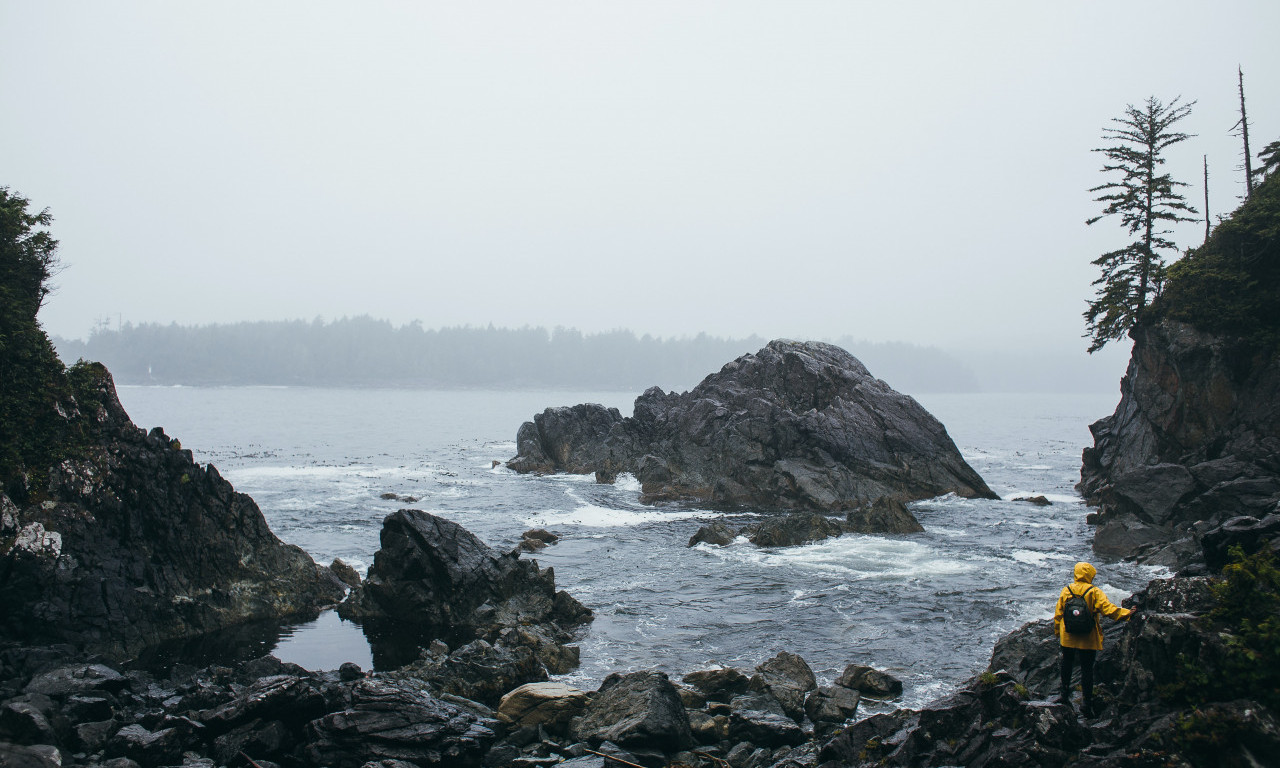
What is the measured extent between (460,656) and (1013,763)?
39.5ft

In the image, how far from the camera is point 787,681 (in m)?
16.2

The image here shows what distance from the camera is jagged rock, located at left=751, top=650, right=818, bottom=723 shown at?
15211mm

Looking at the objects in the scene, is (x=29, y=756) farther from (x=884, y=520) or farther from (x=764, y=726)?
(x=884, y=520)

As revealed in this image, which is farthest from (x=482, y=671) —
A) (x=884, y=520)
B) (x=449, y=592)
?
(x=884, y=520)

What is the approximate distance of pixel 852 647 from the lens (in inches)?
782

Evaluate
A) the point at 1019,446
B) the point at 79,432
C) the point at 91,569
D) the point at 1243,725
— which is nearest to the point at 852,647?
the point at 1243,725

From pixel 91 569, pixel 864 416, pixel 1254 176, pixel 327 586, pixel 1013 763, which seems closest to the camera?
pixel 1013 763

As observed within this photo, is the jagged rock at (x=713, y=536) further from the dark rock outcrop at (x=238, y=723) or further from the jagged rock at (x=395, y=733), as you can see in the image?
the jagged rock at (x=395, y=733)

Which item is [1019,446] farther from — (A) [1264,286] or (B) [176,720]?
(B) [176,720]

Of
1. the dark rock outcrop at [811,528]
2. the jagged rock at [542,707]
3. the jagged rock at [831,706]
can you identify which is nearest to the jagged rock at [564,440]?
the dark rock outcrop at [811,528]

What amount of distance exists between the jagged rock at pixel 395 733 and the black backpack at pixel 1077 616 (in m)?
10.2

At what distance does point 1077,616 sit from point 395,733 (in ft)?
38.3

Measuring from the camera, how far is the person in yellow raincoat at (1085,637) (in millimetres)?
11352

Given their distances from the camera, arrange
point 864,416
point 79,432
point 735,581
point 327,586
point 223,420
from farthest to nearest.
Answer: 1. point 223,420
2. point 864,416
3. point 735,581
4. point 327,586
5. point 79,432
